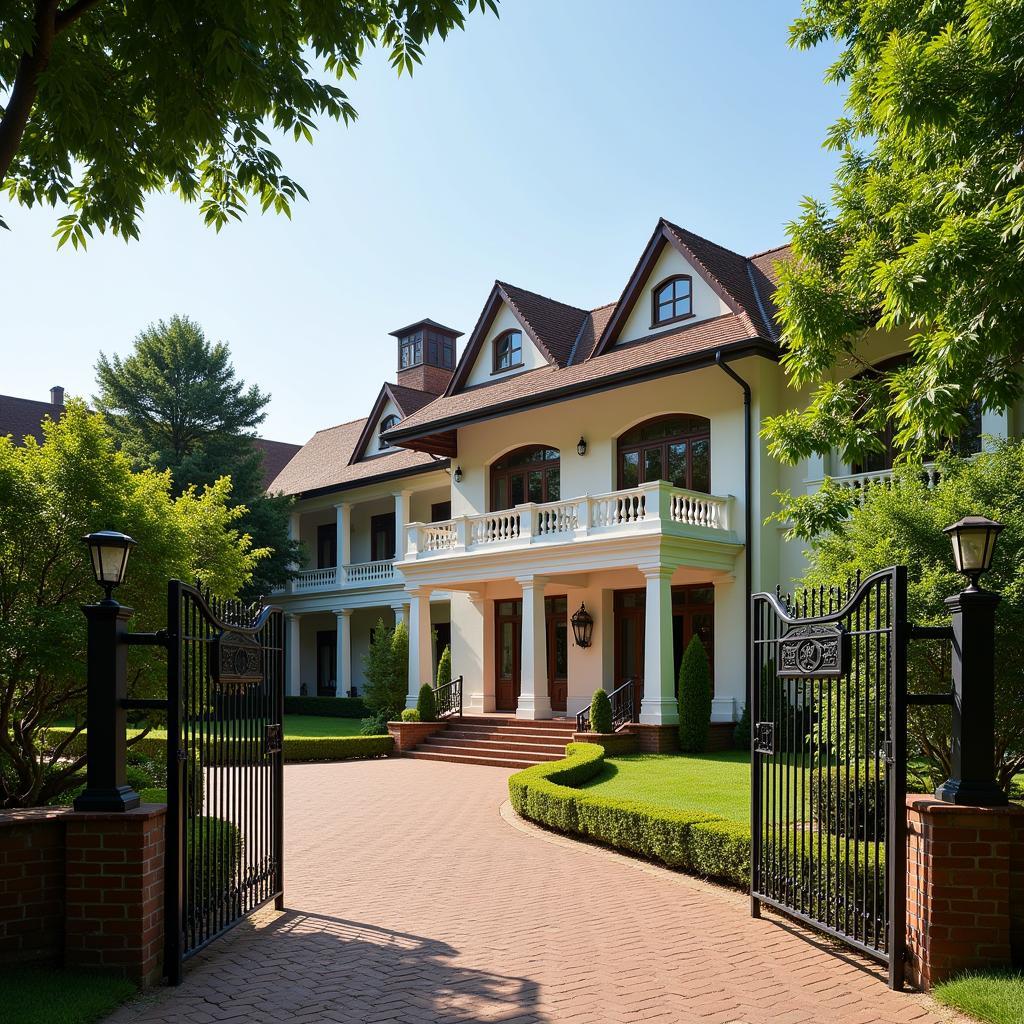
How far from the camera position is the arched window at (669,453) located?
801 inches

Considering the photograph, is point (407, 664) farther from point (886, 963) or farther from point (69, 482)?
point (886, 963)

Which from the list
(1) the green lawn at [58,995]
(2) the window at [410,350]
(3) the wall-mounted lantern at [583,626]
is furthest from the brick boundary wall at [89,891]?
(2) the window at [410,350]

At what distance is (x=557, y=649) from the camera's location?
23.4 meters

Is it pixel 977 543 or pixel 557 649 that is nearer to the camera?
pixel 977 543

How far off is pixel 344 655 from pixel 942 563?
84.1 ft

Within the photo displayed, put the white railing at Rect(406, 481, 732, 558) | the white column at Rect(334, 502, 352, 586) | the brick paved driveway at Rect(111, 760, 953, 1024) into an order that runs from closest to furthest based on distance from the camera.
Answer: the brick paved driveway at Rect(111, 760, 953, 1024) < the white railing at Rect(406, 481, 732, 558) < the white column at Rect(334, 502, 352, 586)

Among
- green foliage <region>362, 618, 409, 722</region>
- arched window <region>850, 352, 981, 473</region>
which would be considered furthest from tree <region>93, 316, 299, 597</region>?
arched window <region>850, 352, 981, 473</region>

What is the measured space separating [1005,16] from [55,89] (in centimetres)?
732

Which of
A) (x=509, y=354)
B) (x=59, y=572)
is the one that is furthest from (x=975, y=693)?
(x=509, y=354)

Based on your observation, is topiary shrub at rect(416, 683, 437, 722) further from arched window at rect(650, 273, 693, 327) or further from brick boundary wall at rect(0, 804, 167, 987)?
brick boundary wall at rect(0, 804, 167, 987)

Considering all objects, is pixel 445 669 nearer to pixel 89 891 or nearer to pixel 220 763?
pixel 220 763

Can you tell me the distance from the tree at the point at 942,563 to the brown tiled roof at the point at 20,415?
124 ft

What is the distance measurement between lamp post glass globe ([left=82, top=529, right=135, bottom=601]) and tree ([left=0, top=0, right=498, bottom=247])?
7.11 feet

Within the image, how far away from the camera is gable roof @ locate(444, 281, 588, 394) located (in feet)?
78.4
